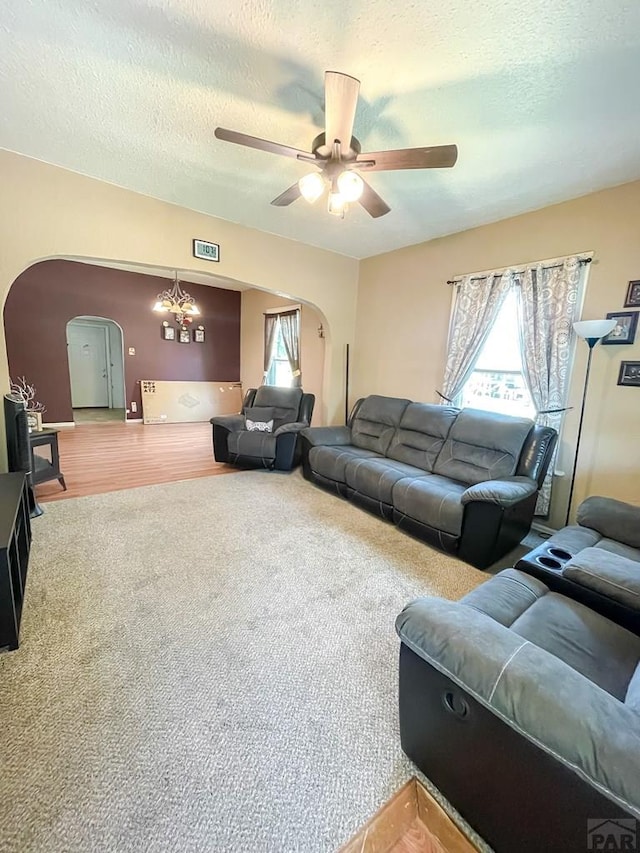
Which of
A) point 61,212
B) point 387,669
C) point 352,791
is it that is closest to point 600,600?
point 387,669

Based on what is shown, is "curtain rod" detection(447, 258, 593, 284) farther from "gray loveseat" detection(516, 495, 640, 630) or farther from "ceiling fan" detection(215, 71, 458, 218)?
"gray loveseat" detection(516, 495, 640, 630)

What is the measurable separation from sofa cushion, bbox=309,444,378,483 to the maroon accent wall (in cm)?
492

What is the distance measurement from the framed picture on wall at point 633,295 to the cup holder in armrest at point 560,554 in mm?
2068

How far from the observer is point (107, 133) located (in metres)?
2.31

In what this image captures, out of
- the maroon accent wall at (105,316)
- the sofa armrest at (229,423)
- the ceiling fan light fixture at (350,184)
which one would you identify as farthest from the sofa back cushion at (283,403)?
the maroon accent wall at (105,316)

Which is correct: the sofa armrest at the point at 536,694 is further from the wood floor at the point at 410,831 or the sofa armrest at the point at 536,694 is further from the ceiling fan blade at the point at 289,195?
the ceiling fan blade at the point at 289,195

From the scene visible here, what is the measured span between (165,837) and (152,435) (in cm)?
584

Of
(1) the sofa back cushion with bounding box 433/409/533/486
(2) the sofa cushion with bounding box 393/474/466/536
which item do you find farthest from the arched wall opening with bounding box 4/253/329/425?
(2) the sofa cushion with bounding box 393/474/466/536

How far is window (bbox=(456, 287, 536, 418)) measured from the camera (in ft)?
11.0

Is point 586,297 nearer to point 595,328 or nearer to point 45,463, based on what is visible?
point 595,328

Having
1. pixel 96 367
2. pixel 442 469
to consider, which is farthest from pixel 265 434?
pixel 96 367

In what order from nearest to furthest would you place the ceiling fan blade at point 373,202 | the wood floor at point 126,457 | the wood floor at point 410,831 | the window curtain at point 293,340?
the wood floor at point 410,831
the ceiling fan blade at point 373,202
the wood floor at point 126,457
the window curtain at point 293,340

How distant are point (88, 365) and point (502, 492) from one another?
9.15m

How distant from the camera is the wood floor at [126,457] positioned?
3807 mm
